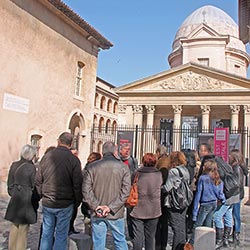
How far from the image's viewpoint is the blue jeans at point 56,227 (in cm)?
490

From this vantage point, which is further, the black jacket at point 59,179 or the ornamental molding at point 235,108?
the ornamental molding at point 235,108

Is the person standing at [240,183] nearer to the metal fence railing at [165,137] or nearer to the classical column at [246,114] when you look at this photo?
the metal fence railing at [165,137]

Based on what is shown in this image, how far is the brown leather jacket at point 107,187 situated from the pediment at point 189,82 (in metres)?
30.2

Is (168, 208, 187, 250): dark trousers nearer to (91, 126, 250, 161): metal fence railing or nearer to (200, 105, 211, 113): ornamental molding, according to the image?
(91, 126, 250, 161): metal fence railing

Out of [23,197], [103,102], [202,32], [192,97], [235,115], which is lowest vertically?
[23,197]

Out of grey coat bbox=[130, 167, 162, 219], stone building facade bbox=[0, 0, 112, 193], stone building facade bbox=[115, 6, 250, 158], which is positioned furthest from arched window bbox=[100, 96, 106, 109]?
grey coat bbox=[130, 167, 162, 219]

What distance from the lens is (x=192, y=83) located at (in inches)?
1347

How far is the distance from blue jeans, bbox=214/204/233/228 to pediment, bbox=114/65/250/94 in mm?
27533

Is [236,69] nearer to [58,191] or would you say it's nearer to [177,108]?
[177,108]

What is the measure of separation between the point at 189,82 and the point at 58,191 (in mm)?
30868

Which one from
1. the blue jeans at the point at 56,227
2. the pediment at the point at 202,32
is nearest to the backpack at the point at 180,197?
the blue jeans at the point at 56,227

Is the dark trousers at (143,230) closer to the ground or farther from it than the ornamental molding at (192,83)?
closer to the ground

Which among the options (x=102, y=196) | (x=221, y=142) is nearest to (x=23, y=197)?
(x=102, y=196)

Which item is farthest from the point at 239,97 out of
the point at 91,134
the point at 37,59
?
the point at 37,59
